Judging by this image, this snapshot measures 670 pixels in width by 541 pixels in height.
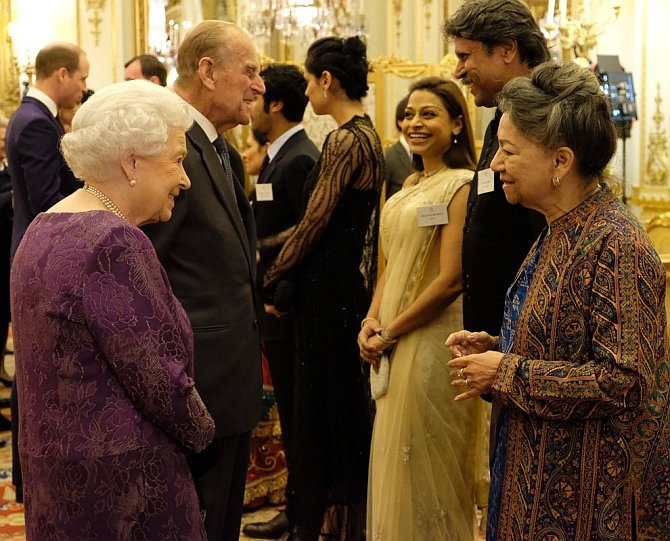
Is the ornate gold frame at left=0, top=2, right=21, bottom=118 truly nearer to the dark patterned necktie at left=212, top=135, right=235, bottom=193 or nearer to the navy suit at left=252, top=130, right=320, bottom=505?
the navy suit at left=252, top=130, right=320, bottom=505

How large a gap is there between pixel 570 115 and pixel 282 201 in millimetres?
1958

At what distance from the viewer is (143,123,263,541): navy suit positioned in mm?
2436

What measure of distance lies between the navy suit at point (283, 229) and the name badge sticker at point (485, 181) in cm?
120

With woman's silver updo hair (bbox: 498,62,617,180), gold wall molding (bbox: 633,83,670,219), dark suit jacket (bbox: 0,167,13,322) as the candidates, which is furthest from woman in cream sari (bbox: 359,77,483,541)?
gold wall molding (bbox: 633,83,670,219)

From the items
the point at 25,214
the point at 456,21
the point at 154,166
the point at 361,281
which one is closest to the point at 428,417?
the point at 361,281

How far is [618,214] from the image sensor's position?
1.89 meters

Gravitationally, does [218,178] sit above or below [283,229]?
above

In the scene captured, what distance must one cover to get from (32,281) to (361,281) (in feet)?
5.81

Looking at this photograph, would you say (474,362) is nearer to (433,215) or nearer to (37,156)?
(433,215)

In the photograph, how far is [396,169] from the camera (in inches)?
254

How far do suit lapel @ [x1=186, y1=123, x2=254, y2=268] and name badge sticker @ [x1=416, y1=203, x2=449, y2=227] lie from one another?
626 mm

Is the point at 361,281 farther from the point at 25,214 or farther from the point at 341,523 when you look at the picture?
the point at 25,214

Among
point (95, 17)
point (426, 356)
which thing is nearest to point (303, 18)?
point (95, 17)

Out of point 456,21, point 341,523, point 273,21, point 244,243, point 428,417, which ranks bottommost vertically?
point 341,523
